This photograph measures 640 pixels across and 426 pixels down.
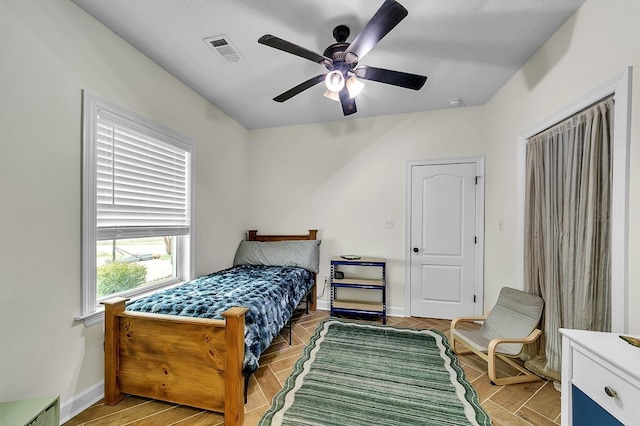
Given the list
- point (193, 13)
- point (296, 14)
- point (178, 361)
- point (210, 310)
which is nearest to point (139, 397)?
point (178, 361)

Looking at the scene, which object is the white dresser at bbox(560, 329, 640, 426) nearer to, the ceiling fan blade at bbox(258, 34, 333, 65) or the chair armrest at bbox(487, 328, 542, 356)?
the chair armrest at bbox(487, 328, 542, 356)

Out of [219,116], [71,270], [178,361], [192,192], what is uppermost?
[219,116]

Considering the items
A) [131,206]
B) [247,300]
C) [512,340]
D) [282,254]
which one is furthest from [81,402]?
[512,340]

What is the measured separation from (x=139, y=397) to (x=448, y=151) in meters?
3.88

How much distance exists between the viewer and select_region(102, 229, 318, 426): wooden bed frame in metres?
1.51

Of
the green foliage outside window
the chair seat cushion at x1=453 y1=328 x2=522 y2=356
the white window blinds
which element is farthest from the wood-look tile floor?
the white window blinds

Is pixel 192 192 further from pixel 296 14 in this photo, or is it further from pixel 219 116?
pixel 296 14

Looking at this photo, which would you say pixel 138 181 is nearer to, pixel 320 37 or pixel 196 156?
pixel 196 156

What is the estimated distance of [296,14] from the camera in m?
1.72

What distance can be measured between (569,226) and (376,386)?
1807mm

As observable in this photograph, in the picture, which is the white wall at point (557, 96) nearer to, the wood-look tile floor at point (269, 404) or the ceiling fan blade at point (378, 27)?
the wood-look tile floor at point (269, 404)

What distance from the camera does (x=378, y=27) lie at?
1.43 metres

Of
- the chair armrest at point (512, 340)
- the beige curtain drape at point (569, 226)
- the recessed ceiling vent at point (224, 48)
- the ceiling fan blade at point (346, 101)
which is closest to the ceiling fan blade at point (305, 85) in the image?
the ceiling fan blade at point (346, 101)

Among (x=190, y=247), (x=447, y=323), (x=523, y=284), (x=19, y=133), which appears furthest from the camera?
(x=447, y=323)
